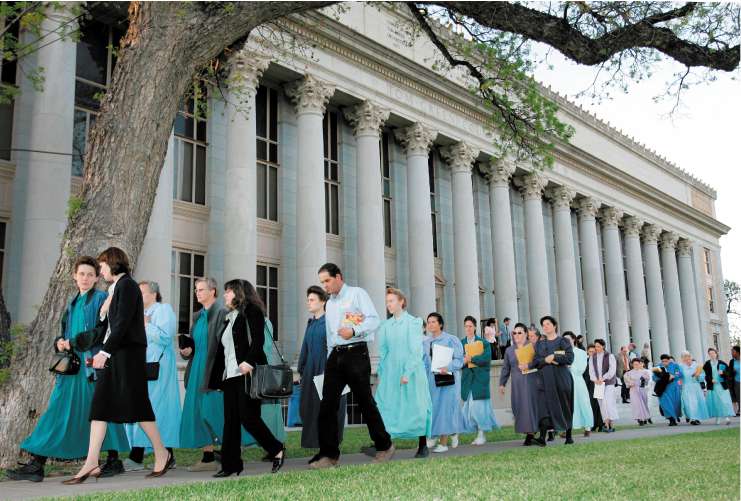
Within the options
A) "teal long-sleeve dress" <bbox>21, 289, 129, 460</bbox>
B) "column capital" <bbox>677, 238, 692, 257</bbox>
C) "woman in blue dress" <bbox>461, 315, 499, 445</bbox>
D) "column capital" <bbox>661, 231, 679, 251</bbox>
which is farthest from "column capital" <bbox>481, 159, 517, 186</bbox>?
"teal long-sleeve dress" <bbox>21, 289, 129, 460</bbox>

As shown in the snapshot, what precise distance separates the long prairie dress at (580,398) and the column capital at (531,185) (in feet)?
61.6

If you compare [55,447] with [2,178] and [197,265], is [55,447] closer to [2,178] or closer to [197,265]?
[2,178]

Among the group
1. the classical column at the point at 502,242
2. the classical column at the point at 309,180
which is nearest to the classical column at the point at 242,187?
the classical column at the point at 309,180

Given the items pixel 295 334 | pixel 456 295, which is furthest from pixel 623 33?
pixel 456 295

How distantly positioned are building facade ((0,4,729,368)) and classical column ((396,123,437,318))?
0.06m

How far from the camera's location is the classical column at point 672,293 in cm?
4388

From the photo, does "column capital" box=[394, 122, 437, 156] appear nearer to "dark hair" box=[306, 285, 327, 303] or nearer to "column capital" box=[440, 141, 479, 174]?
"column capital" box=[440, 141, 479, 174]

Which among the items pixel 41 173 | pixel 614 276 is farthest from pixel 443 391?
pixel 614 276

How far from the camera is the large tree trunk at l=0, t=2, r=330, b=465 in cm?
809

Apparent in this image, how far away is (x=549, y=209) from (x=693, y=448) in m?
28.3

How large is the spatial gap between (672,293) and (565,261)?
14.0m

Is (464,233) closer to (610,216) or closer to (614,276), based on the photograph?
(610,216)

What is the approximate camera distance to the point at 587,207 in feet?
122

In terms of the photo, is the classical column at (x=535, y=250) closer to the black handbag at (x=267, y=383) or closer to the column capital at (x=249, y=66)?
the column capital at (x=249, y=66)
